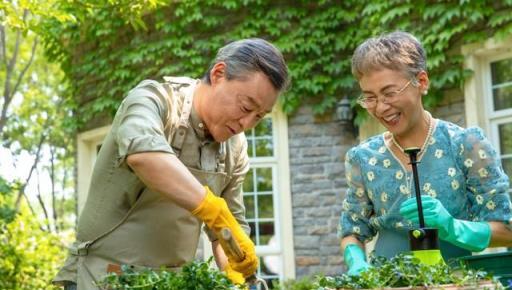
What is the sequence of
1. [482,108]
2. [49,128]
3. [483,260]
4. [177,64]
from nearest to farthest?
[483,260], [482,108], [177,64], [49,128]

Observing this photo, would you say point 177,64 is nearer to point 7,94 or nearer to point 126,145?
point 7,94

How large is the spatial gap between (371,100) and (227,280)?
80 centimetres

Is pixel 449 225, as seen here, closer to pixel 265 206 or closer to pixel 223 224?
pixel 223 224

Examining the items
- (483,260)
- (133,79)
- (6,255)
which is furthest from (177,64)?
(483,260)

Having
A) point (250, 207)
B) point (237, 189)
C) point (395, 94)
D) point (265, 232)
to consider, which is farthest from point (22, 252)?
point (395, 94)

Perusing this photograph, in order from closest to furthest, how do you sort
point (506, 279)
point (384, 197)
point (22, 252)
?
point (506, 279)
point (384, 197)
point (22, 252)

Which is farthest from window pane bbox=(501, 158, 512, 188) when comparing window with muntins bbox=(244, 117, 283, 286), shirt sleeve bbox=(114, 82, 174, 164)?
shirt sleeve bbox=(114, 82, 174, 164)

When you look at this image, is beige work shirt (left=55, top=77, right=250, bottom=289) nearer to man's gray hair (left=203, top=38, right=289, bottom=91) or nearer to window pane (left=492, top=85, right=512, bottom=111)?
man's gray hair (left=203, top=38, right=289, bottom=91)

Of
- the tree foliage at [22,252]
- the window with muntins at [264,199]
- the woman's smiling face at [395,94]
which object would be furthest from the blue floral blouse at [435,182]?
the window with muntins at [264,199]

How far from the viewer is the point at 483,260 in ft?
7.15

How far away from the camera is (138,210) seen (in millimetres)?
2547

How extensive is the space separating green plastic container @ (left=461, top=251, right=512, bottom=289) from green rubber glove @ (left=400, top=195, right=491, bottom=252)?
12 cm

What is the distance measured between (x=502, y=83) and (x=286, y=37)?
2266 millimetres

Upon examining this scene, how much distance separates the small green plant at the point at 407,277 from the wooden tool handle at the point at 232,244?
351mm
